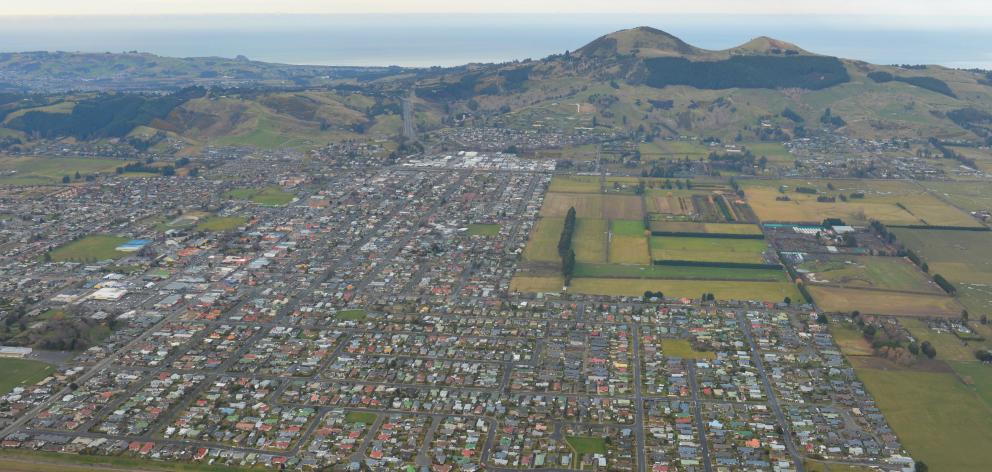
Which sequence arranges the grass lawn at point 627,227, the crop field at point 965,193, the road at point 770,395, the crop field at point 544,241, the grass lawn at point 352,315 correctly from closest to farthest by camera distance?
the road at point 770,395 → the grass lawn at point 352,315 → the crop field at point 544,241 → the grass lawn at point 627,227 → the crop field at point 965,193

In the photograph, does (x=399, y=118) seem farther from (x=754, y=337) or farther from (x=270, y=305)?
(x=754, y=337)

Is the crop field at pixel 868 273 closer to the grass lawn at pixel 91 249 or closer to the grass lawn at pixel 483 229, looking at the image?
the grass lawn at pixel 483 229

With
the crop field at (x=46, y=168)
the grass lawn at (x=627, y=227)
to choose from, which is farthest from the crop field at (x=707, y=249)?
the crop field at (x=46, y=168)

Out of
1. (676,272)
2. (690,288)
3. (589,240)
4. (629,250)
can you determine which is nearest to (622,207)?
(589,240)

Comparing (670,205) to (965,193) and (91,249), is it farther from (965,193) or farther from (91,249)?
(91,249)

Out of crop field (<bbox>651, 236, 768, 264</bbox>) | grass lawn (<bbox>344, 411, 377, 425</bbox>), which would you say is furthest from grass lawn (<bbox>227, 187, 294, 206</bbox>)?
grass lawn (<bbox>344, 411, 377, 425</bbox>)

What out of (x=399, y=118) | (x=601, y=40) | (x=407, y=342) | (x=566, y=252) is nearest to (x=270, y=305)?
(x=407, y=342)

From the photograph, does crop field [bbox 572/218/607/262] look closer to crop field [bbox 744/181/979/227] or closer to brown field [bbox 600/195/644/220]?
brown field [bbox 600/195/644/220]
